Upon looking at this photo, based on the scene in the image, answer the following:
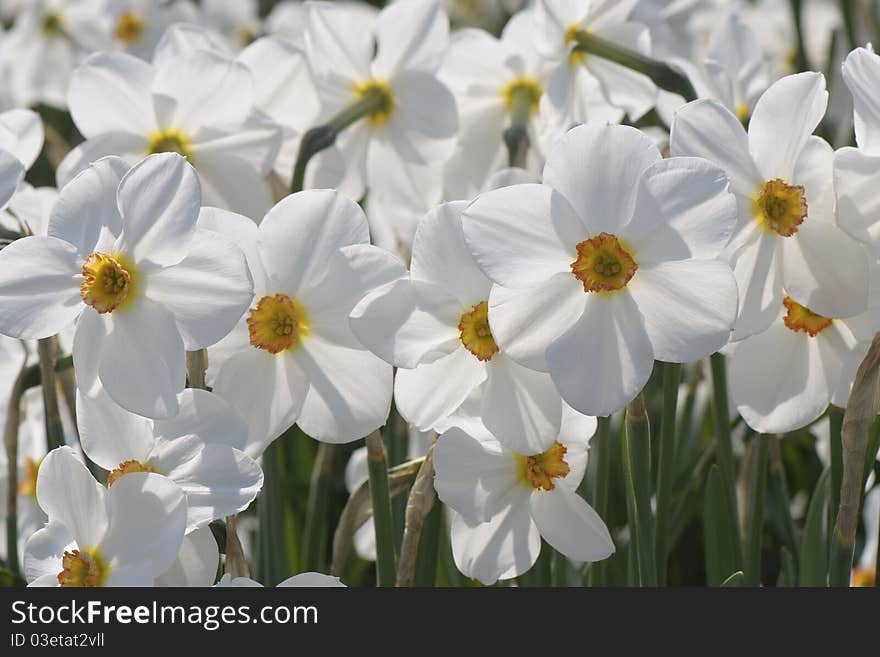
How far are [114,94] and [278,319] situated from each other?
52 cm

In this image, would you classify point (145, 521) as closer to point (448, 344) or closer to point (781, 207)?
point (448, 344)

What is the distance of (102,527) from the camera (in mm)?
907

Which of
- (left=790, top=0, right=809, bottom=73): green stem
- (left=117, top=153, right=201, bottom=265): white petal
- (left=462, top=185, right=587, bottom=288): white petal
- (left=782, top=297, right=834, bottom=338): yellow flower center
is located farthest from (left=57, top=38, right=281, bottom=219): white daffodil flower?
(left=790, top=0, right=809, bottom=73): green stem

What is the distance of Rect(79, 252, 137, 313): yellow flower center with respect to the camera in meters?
0.92

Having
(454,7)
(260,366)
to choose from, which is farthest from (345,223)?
(454,7)

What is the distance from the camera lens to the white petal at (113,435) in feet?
3.20

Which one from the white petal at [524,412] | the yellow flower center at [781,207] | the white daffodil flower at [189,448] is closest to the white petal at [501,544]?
the white petal at [524,412]

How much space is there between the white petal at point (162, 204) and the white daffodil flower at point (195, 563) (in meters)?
0.23

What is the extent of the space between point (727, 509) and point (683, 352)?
1.49 feet

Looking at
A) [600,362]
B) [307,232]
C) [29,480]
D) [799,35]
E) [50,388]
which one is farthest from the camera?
[799,35]

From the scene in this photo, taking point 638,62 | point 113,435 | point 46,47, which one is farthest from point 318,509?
point 46,47

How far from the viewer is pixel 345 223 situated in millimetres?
966

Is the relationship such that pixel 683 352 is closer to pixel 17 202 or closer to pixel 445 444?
pixel 445 444

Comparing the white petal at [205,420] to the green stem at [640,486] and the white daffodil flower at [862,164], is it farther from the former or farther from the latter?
the white daffodil flower at [862,164]
